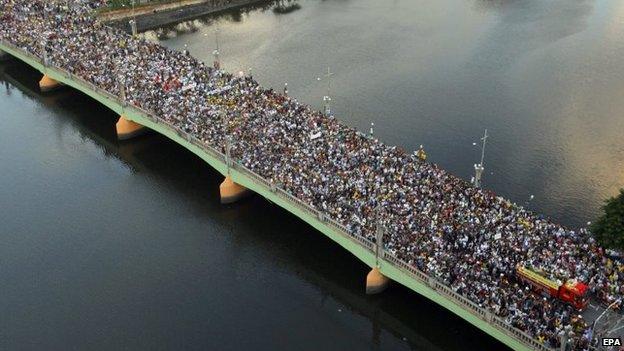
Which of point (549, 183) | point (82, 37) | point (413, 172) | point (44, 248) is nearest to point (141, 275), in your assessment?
point (44, 248)

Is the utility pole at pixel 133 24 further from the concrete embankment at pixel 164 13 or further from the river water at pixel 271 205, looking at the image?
the river water at pixel 271 205

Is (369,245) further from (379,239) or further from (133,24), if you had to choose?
(133,24)

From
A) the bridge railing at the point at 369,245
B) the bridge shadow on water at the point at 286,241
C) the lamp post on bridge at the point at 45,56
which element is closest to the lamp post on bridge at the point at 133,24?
the lamp post on bridge at the point at 45,56

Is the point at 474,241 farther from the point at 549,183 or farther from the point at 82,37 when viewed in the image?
the point at 82,37

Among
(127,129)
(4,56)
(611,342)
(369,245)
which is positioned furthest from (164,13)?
(611,342)

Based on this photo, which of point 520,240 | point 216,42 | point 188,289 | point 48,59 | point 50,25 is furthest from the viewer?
point 216,42

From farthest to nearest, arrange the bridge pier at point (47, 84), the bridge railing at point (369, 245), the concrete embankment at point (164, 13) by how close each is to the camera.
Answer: the concrete embankment at point (164, 13) < the bridge pier at point (47, 84) < the bridge railing at point (369, 245)
